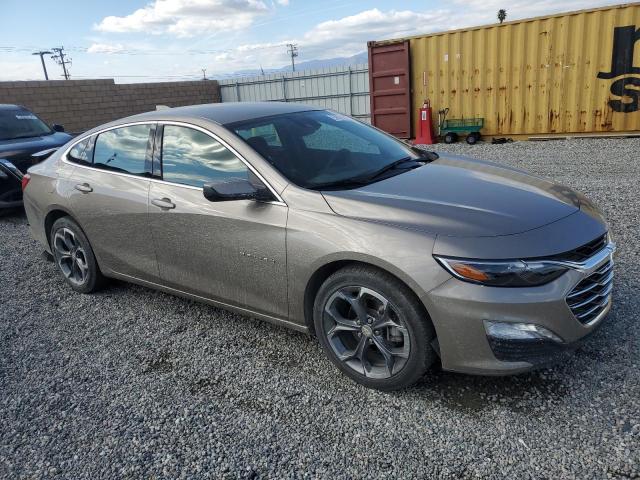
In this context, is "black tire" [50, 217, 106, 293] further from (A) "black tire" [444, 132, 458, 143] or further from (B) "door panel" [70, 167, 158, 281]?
(A) "black tire" [444, 132, 458, 143]

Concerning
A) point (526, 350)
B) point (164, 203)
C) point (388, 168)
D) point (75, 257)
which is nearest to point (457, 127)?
point (388, 168)

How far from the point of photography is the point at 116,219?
3.91 metres

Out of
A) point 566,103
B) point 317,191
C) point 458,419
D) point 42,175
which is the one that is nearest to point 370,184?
point 317,191

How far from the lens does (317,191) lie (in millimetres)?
2971

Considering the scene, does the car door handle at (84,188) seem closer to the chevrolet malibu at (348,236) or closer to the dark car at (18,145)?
the chevrolet malibu at (348,236)

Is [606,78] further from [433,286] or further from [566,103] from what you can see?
[433,286]

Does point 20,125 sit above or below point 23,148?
above

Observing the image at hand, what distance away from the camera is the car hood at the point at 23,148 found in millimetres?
7715

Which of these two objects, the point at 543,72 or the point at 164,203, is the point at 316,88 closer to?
the point at 543,72

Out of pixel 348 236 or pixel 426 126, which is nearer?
pixel 348 236

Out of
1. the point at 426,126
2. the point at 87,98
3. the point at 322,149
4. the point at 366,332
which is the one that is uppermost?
the point at 87,98

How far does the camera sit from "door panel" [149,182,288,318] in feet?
10.0

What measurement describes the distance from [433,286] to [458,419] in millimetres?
715

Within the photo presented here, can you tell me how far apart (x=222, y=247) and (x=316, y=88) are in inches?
645
